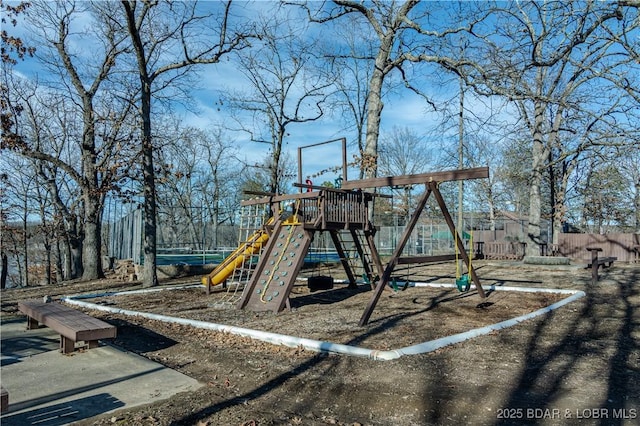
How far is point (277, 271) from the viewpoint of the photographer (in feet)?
33.1

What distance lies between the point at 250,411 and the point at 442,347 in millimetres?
2869

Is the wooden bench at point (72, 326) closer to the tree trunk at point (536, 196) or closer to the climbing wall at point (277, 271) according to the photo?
the climbing wall at point (277, 271)

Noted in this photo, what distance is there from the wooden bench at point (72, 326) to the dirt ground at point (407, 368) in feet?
2.16

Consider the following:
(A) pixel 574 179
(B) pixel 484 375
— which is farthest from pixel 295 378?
(A) pixel 574 179

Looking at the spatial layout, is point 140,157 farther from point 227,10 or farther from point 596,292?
point 596,292

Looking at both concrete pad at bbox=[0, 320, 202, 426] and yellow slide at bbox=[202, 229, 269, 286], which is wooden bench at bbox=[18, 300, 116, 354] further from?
yellow slide at bbox=[202, 229, 269, 286]

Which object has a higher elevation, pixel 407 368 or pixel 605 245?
pixel 605 245

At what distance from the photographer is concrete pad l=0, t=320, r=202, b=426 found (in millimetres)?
4129

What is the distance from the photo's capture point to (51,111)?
2272cm

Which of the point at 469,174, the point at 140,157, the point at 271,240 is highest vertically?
the point at 140,157

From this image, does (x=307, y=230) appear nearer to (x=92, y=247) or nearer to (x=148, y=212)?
(x=148, y=212)

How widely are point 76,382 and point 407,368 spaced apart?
3.47 m

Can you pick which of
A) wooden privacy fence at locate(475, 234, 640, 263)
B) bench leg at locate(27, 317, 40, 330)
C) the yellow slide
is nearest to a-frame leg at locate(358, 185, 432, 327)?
the yellow slide

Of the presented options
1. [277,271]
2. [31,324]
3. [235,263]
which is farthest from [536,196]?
[31,324]
